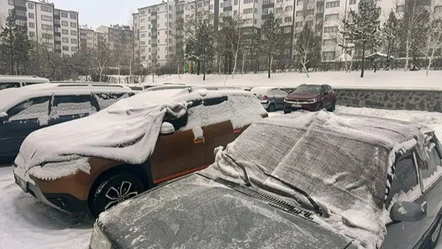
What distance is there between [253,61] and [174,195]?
1461 inches

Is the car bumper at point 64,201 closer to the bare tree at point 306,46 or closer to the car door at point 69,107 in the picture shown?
the car door at point 69,107

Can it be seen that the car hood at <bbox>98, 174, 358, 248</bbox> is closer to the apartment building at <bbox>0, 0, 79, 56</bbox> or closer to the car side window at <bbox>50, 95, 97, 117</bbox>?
the car side window at <bbox>50, 95, 97, 117</bbox>

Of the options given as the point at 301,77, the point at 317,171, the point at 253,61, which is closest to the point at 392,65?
the point at 301,77

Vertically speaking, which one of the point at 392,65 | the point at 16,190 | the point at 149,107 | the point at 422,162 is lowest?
the point at 16,190

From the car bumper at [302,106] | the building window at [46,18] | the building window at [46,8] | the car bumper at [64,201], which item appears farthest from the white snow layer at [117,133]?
the building window at [46,8]

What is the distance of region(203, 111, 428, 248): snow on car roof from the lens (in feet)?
6.74

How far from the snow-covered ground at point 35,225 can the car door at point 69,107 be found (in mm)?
1994

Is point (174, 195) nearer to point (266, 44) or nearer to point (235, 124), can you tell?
point (235, 124)

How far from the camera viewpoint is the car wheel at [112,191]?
3473 mm

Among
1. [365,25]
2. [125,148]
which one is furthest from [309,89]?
[365,25]

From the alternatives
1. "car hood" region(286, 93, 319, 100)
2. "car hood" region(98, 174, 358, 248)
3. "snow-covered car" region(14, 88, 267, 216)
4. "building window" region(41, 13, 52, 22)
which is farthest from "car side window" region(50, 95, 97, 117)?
"building window" region(41, 13, 52, 22)

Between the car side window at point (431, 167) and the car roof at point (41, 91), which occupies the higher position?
the car roof at point (41, 91)

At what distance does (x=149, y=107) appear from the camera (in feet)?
14.3

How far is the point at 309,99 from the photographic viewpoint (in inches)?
555
